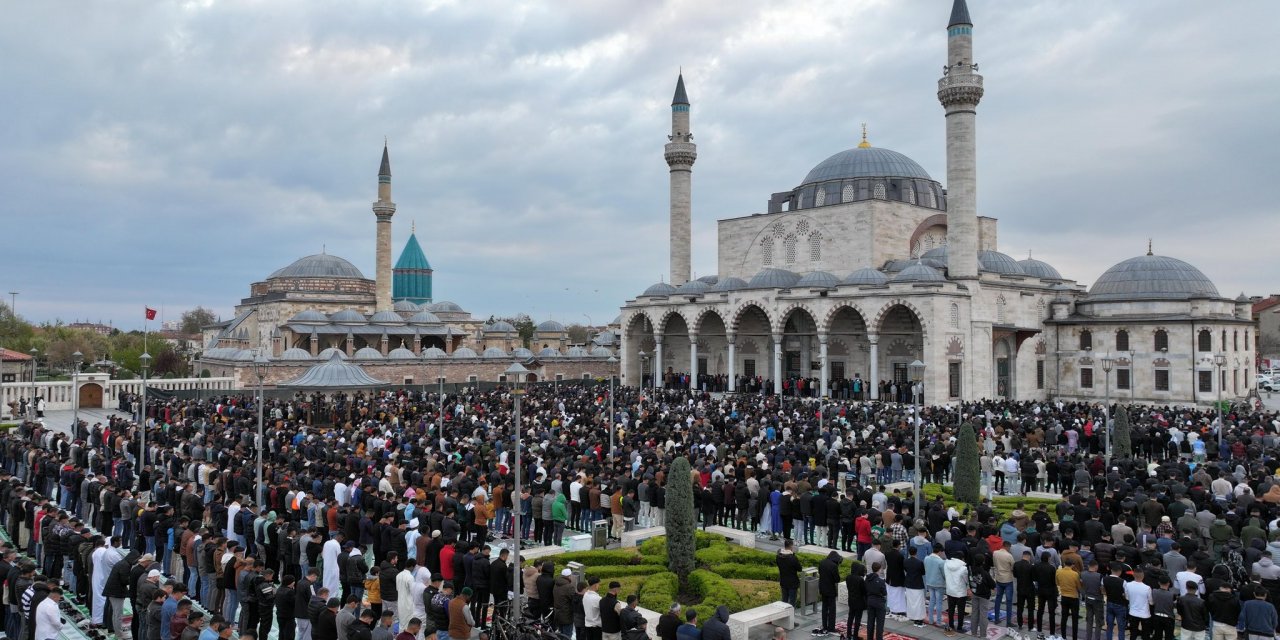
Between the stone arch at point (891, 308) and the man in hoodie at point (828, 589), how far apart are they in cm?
2366

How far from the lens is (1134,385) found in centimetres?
3347

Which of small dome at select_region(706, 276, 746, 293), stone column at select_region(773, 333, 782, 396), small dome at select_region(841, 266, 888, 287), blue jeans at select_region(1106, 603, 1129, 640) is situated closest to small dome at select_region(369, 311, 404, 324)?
small dome at select_region(706, 276, 746, 293)

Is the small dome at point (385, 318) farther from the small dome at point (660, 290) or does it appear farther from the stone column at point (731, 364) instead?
the stone column at point (731, 364)

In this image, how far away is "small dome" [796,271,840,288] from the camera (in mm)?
35500

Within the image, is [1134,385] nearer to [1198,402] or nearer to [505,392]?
[1198,402]

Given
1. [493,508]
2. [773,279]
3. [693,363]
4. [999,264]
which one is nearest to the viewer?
[493,508]

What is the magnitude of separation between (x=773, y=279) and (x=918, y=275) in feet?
25.5

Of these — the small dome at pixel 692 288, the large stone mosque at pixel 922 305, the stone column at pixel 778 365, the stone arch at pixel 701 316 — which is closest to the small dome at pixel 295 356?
the large stone mosque at pixel 922 305

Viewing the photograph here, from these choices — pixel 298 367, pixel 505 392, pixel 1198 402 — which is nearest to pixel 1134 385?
pixel 1198 402

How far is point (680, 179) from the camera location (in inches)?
1715

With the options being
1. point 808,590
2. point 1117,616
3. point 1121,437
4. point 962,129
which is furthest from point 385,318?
point 1117,616

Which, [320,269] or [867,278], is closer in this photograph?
[867,278]

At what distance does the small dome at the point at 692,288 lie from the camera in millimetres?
40531

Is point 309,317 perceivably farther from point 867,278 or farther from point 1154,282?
point 1154,282
